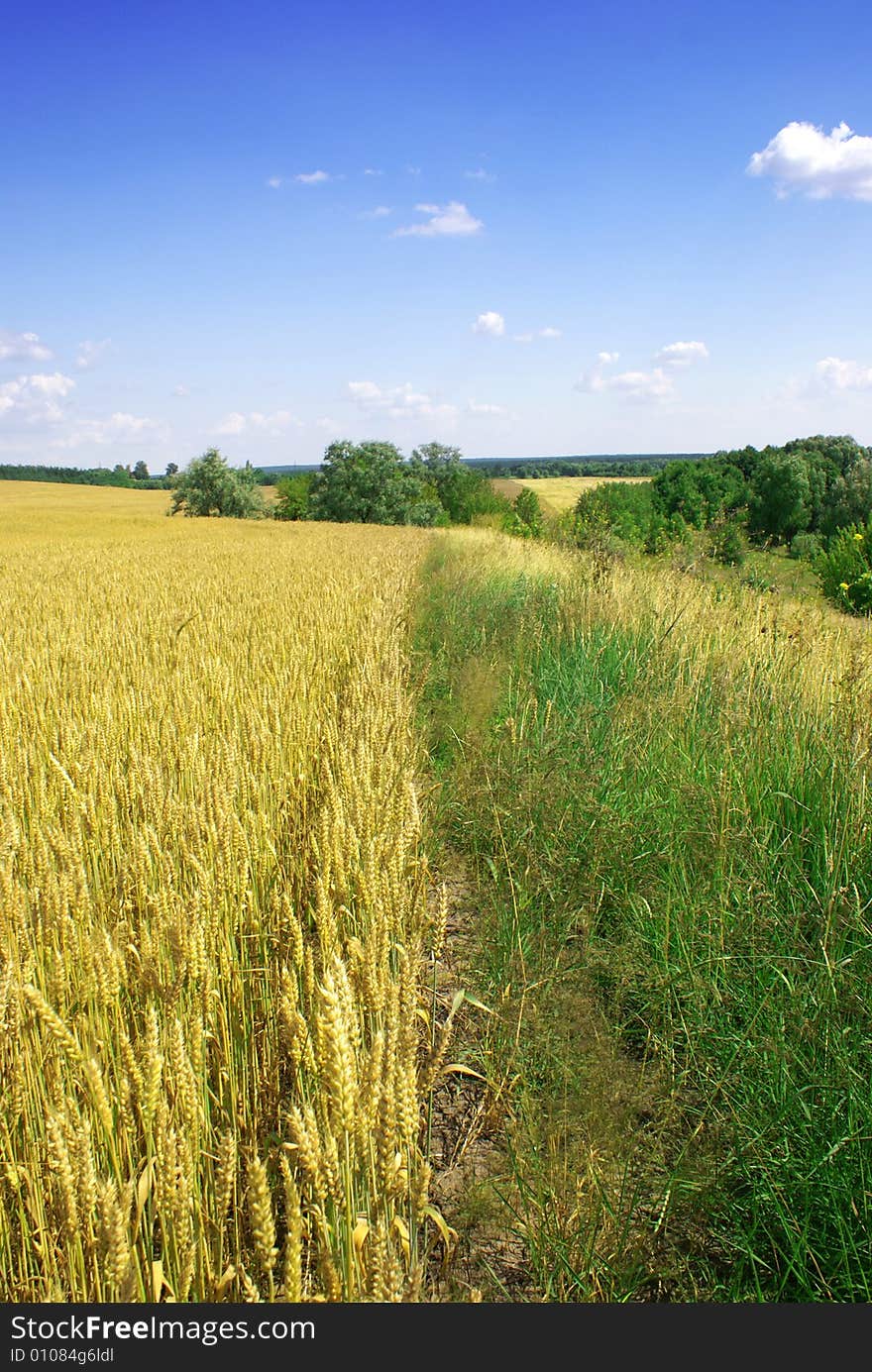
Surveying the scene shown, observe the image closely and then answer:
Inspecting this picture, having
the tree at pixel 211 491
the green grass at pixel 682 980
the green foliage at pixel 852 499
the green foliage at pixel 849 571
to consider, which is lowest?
the green grass at pixel 682 980

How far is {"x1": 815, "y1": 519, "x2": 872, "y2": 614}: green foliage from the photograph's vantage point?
14273 millimetres

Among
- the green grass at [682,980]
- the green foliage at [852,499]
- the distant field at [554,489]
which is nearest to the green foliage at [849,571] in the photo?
the green grass at [682,980]

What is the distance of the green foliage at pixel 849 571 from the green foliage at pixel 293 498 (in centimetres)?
5929

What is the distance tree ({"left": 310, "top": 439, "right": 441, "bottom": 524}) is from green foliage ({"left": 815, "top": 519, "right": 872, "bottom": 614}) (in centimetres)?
4626

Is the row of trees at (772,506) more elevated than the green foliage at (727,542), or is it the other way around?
the row of trees at (772,506)

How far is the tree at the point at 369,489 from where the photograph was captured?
61.5 meters

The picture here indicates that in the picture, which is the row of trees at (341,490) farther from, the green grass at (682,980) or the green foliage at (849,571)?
the green grass at (682,980)

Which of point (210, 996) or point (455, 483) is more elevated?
point (455, 483)

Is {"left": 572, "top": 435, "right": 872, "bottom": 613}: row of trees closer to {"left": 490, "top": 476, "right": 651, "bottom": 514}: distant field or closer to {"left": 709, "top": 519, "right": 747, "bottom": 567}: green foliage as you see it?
{"left": 709, "top": 519, "right": 747, "bottom": 567}: green foliage

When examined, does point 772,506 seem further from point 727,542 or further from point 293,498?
point 727,542

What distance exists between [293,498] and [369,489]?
14802 millimetres

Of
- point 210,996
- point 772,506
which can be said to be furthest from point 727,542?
point 772,506

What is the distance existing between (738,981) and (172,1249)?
161 cm

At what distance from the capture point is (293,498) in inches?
2926
